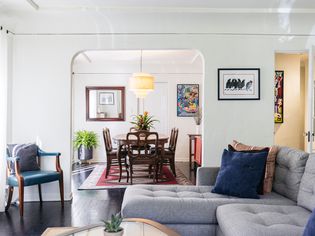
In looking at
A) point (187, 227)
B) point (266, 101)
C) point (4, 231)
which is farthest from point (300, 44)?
point (4, 231)

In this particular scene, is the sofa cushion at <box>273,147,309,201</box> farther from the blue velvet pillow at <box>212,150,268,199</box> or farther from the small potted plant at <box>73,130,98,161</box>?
the small potted plant at <box>73,130,98,161</box>

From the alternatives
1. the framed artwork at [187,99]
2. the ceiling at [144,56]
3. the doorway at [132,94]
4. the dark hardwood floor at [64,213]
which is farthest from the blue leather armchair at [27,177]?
the framed artwork at [187,99]

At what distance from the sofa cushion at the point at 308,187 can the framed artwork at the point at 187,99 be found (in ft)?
17.5

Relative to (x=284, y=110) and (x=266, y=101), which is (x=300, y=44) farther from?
(x=284, y=110)

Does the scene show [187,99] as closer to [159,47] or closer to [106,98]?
[106,98]

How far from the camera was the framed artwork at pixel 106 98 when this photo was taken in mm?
7840

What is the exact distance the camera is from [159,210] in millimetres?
2545

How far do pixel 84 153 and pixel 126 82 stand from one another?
2.04m

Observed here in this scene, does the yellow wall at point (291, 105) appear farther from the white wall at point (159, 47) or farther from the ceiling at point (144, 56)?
the ceiling at point (144, 56)

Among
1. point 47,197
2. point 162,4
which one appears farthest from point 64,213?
point 162,4

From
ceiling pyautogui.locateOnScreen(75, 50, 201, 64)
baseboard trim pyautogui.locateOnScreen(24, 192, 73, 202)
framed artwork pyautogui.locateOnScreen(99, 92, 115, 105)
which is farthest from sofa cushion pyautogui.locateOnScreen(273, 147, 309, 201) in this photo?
framed artwork pyautogui.locateOnScreen(99, 92, 115, 105)

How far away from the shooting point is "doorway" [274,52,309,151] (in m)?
5.84

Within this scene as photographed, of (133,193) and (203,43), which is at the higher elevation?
(203,43)

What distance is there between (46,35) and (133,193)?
265 cm
